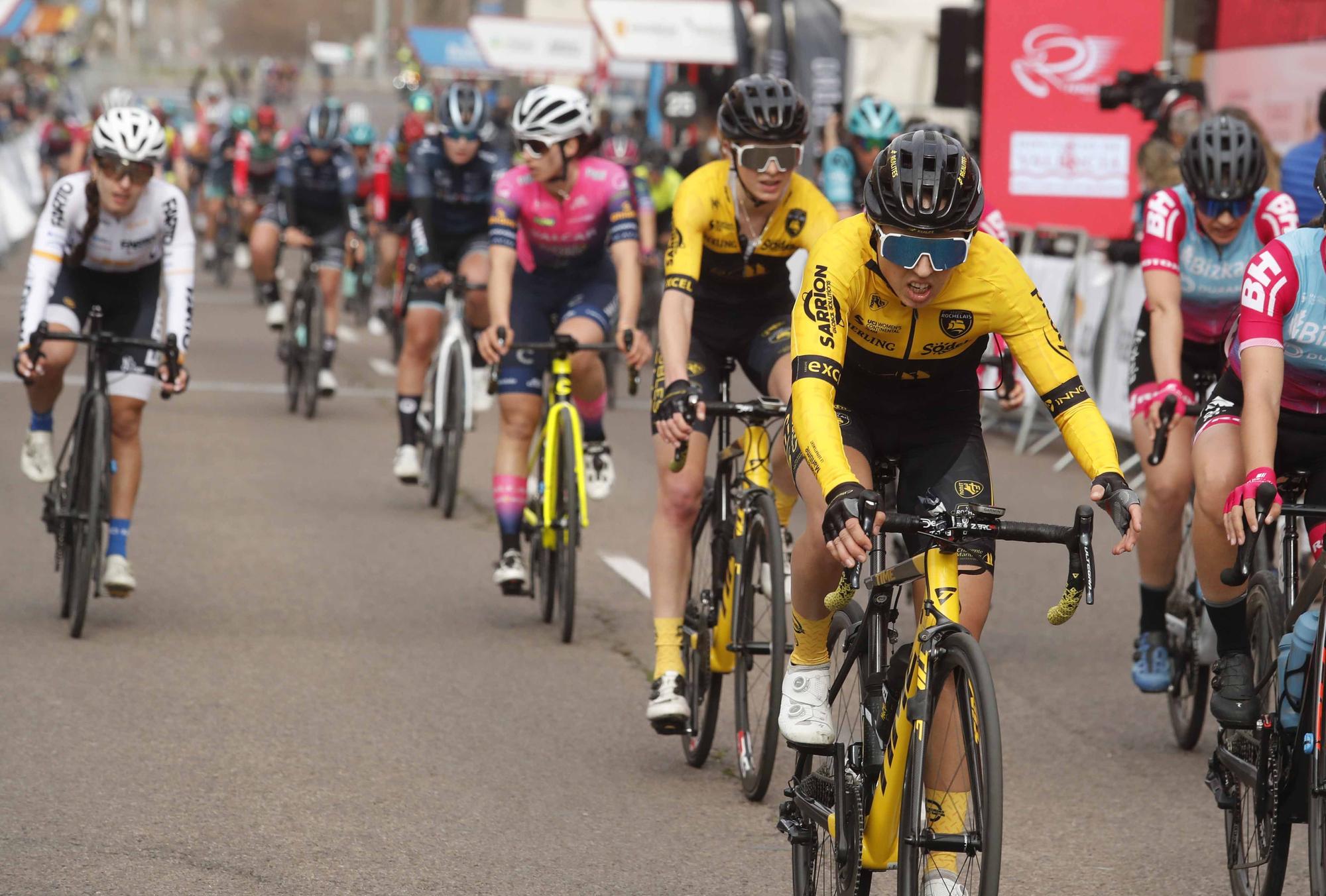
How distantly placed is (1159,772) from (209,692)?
3385mm

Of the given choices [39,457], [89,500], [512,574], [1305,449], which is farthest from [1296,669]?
[39,457]

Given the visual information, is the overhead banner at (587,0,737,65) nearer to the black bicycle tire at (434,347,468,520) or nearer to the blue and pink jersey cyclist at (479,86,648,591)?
the black bicycle tire at (434,347,468,520)

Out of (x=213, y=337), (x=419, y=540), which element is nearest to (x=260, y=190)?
(x=213, y=337)

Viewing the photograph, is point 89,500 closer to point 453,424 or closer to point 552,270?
point 552,270

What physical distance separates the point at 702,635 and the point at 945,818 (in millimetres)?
2422

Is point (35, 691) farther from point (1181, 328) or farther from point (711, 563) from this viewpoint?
point (1181, 328)

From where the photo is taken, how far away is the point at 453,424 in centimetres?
1136

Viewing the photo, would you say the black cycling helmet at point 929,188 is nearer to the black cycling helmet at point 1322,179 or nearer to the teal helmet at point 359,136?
the black cycling helmet at point 1322,179

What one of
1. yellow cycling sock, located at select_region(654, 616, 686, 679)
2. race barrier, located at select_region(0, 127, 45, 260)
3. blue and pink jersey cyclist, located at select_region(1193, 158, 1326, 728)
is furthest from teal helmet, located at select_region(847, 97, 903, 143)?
race barrier, located at select_region(0, 127, 45, 260)

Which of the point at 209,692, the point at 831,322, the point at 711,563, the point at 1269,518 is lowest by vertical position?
the point at 209,692

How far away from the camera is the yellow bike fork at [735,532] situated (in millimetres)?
6223

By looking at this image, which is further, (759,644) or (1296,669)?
(759,644)

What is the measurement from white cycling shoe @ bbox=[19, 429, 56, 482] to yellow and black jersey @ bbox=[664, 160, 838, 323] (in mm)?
3510

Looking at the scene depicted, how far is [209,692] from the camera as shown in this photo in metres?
7.43
